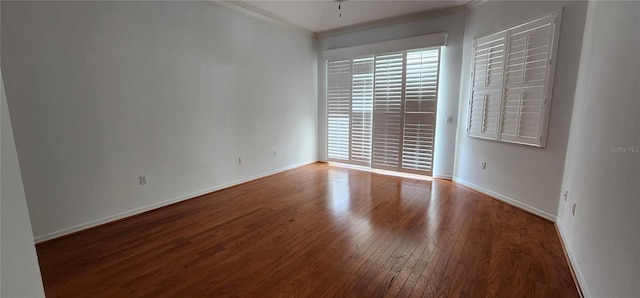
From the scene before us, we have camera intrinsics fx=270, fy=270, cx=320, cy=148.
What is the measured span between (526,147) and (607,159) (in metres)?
1.50

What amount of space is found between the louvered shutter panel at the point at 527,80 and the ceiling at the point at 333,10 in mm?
1128

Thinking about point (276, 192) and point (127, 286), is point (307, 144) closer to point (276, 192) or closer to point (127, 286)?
point (276, 192)

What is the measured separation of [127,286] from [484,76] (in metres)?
→ 4.42

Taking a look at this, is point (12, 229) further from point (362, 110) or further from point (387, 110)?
point (362, 110)

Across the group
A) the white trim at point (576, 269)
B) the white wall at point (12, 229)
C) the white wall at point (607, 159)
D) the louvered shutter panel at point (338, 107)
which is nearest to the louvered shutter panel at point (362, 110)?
the louvered shutter panel at point (338, 107)

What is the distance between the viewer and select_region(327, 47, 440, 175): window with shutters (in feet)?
14.5

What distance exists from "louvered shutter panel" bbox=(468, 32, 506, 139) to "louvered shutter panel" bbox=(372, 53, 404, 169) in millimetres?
1140

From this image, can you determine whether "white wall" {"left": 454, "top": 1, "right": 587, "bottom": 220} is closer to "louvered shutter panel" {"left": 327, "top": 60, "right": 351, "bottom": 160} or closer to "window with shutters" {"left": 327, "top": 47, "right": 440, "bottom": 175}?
"window with shutters" {"left": 327, "top": 47, "right": 440, "bottom": 175}

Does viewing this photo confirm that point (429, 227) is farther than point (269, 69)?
No

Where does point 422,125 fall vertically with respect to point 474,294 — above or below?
above

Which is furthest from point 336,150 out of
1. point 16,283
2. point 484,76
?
point 16,283

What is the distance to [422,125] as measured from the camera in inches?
177

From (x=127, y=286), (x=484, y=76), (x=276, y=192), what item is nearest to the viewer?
(x=127, y=286)

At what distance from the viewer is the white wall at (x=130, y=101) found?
237 cm
